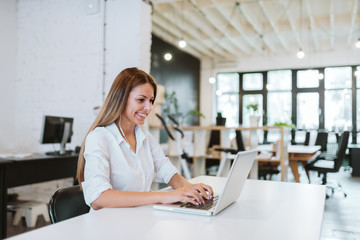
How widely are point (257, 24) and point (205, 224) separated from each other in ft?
24.2

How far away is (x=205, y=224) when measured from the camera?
3.55ft

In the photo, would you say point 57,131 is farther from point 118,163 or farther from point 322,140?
point 322,140

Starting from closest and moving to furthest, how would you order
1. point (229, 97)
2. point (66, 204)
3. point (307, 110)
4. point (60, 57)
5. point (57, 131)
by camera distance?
point (66, 204)
point (57, 131)
point (60, 57)
point (307, 110)
point (229, 97)

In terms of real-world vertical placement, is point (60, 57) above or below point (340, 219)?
above

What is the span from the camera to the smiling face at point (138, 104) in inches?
63.7

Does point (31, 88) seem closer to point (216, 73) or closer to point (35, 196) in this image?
point (35, 196)

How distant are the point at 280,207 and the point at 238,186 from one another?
19cm

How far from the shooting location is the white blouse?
138 cm

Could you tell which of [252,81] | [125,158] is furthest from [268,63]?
[125,158]

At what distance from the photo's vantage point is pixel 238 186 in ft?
4.43

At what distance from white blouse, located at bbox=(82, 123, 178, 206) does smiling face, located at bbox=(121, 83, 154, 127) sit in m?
0.09

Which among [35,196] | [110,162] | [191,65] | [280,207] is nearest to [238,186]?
[280,207]

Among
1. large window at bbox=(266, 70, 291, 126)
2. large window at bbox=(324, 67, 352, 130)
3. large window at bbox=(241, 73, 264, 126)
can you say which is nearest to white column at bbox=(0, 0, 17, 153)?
large window at bbox=(241, 73, 264, 126)

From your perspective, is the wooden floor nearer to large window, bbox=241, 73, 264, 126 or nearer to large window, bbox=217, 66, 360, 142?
large window, bbox=217, 66, 360, 142
